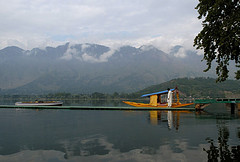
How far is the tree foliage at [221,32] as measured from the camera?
83.0 ft

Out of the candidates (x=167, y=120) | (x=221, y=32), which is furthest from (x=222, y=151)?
(x=167, y=120)

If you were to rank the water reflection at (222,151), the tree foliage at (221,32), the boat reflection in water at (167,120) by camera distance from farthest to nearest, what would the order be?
the boat reflection in water at (167,120), the tree foliage at (221,32), the water reflection at (222,151)

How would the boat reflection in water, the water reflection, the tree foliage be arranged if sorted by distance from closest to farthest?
the water reflection → the tree foliage → the boat reflection in water

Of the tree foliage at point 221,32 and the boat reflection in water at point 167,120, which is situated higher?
the tree foliage at point 221,32

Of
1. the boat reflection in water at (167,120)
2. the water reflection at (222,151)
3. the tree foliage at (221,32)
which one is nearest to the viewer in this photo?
the water reflection at (222,151)

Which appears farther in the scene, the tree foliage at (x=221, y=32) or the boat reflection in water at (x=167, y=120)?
the boat reflection in water at (x=167, y=120)

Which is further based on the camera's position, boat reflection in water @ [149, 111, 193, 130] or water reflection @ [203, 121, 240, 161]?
boat reflection in water @ [149, 111, 193, 130]

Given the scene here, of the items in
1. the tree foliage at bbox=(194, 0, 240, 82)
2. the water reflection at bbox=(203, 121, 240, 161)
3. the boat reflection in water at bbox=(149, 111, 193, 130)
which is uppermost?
the tree foliage at bbox=(194, 0, 240, 82)

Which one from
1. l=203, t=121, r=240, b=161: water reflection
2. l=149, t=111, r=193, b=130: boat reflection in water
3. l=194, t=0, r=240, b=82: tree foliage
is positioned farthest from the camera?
l=149, t=111, r=193, b=130: boat reflection in water

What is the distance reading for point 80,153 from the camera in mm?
19922

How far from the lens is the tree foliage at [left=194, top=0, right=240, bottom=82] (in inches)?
996

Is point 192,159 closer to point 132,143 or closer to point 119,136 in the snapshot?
point 132,143

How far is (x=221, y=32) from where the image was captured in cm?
2641

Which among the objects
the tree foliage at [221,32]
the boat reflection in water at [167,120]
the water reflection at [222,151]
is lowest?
the boat reflection in water at [167,120]
